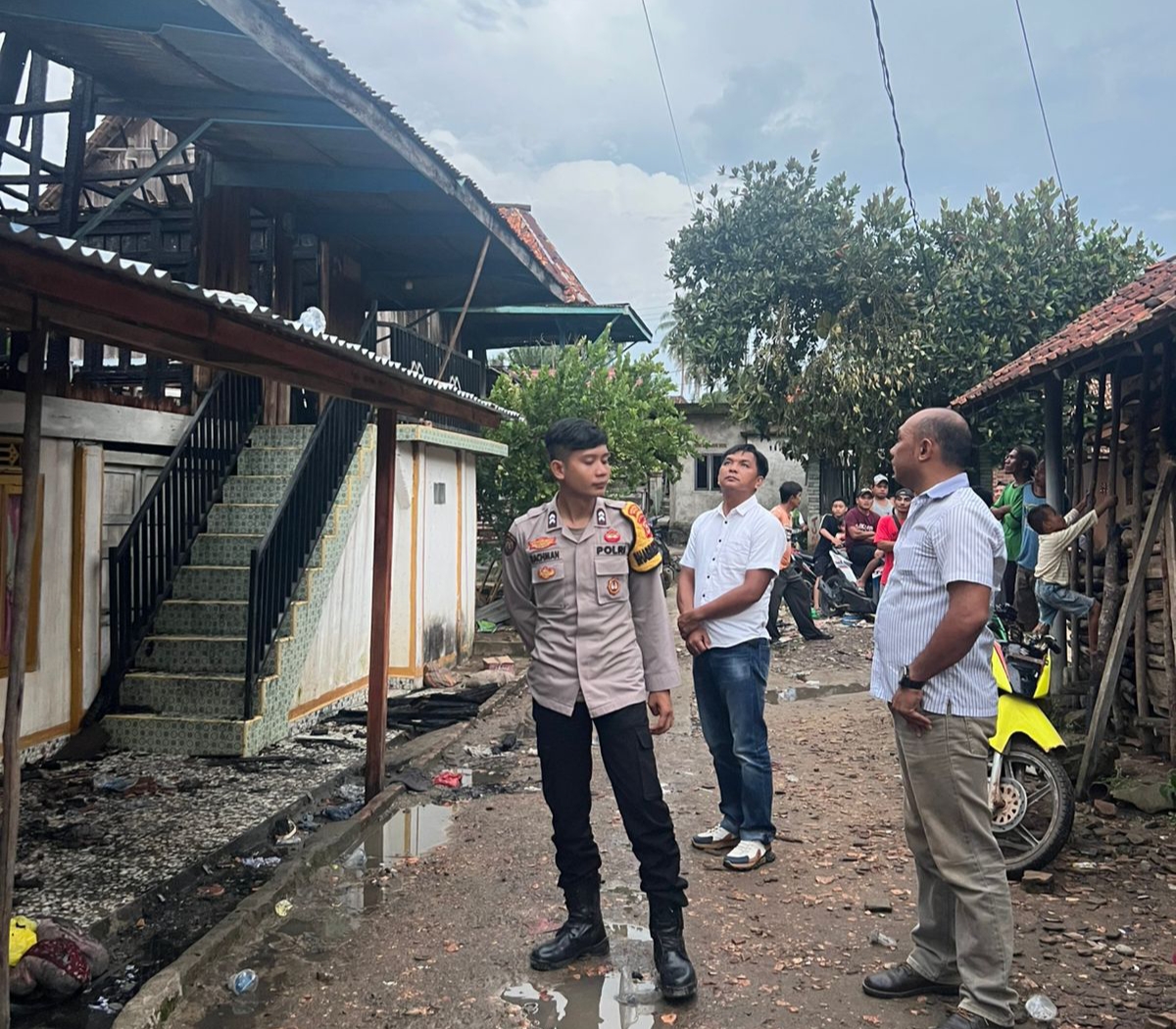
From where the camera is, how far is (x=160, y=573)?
7.70 m

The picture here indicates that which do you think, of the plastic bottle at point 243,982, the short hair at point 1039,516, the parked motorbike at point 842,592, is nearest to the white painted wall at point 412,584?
the plastic bottle at point 243,982

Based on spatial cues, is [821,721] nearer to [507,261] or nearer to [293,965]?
[293,965]

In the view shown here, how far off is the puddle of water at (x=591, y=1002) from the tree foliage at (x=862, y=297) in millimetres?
15773

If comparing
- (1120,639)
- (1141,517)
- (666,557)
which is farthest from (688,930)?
(666,557)

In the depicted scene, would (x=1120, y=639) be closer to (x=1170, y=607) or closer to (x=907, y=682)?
(x=1170, y=607)

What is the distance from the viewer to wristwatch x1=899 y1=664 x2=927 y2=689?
3080 millimetres

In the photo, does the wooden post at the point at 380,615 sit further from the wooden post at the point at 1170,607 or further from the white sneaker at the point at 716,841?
the wooden post at the point at 1170,607

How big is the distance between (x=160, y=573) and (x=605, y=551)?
5.38 metres

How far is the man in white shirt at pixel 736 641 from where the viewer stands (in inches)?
178

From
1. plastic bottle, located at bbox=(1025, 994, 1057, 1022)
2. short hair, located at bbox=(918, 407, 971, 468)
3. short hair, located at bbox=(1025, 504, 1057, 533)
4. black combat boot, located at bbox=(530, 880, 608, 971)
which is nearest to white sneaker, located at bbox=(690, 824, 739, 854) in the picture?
black combat boot, located at bbox=(530, 880, 608, 971)

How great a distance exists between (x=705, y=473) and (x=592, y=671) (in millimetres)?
23569

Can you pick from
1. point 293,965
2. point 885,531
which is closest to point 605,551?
point 293,965

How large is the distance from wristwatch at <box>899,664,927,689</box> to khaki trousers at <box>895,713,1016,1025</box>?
102 mm

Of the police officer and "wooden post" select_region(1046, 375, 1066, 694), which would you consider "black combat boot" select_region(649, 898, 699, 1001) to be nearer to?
the police officer
